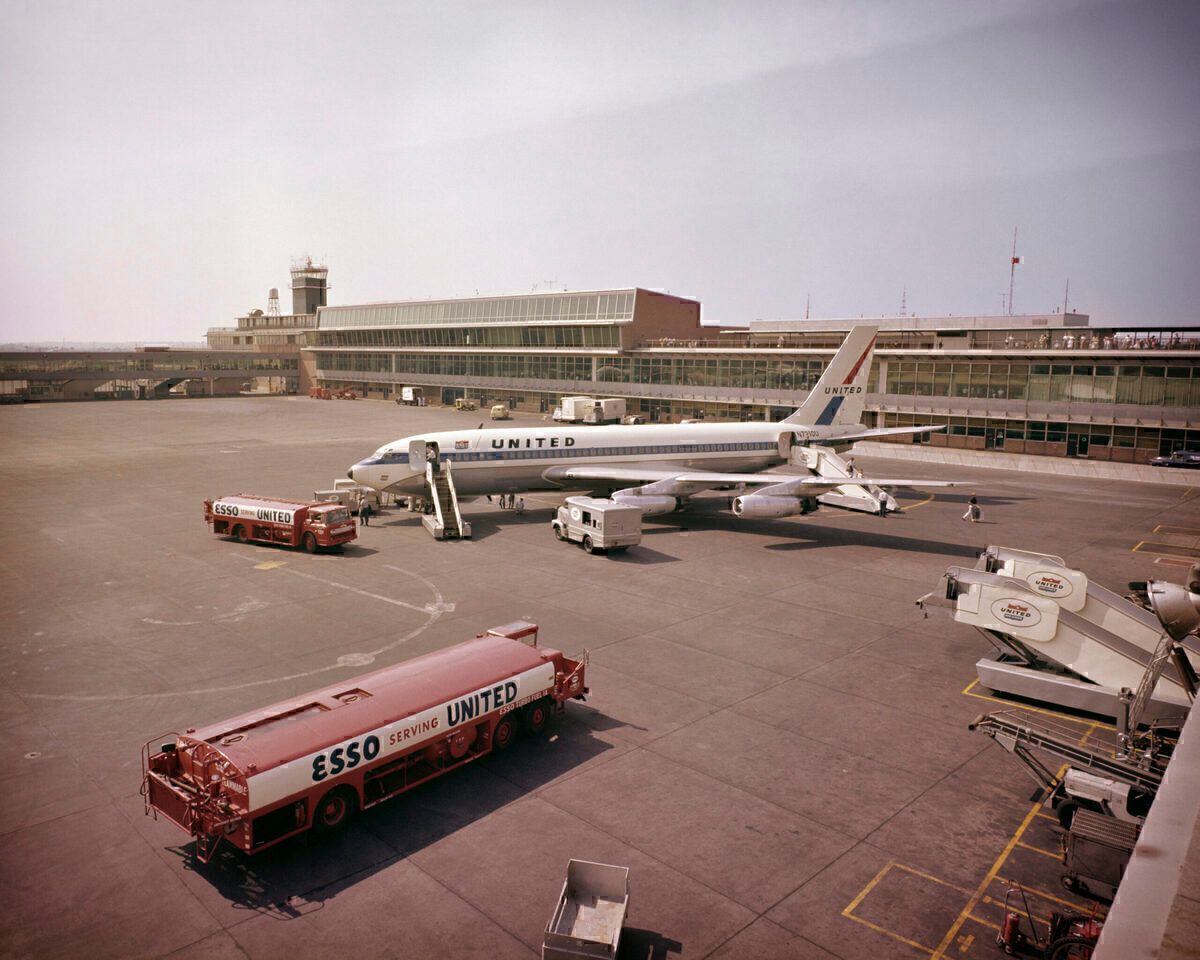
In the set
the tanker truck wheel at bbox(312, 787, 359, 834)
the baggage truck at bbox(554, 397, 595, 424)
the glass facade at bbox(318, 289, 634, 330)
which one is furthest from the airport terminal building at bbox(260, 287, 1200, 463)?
the tanker truck wheel at bbox(312, 787, 359, 834)

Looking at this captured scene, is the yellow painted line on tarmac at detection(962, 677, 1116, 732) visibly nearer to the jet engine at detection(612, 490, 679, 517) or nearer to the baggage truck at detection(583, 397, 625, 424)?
the jet engine at detection(612, 490, 679, 517)

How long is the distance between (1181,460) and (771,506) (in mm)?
48090

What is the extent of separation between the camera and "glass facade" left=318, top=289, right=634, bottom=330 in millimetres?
103375

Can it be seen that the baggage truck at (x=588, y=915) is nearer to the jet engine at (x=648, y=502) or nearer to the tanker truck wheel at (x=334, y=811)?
the tanker truck wheel at (x=334, y=811)

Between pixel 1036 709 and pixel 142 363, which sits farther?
pixel 142 363

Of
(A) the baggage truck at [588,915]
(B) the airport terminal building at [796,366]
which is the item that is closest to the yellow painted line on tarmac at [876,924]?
(A) the baggage truck at [588,915]

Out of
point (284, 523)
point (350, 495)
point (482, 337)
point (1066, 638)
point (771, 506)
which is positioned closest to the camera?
point (1066, 638)

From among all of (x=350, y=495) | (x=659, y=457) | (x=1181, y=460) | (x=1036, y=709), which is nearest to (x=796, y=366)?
Result: (x=1181, y=460)

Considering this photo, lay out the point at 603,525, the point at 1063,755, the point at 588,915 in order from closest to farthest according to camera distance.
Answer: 1. the point at 588,915
2. the point at 1063,755
3. the point at 603,525

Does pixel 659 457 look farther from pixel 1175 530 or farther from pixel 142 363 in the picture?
pixel 142 363

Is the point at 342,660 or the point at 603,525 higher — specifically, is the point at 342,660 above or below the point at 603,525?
below

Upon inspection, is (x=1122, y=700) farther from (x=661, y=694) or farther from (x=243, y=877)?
(x=243, y=877)

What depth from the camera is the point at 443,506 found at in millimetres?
45281

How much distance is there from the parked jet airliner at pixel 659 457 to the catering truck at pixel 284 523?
507 cm
